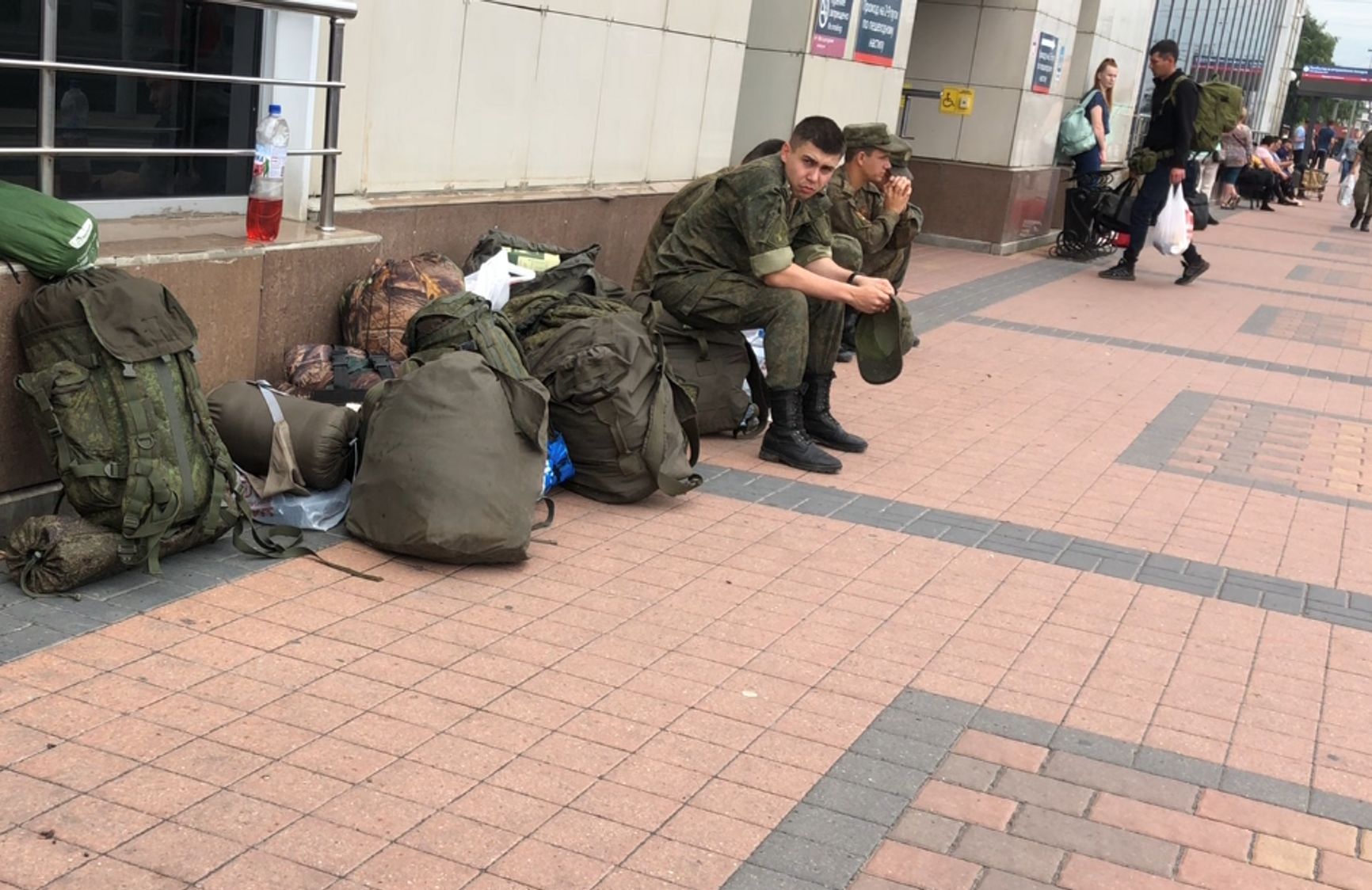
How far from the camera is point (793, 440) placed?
252 inches

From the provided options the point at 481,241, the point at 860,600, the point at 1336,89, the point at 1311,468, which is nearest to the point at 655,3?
the point at 481,241

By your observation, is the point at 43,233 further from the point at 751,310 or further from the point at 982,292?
the point at 982,292

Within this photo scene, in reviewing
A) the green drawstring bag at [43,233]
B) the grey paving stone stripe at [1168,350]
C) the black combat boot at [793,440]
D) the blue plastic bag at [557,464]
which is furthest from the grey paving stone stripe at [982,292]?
the green drawstring bag at [43,233]

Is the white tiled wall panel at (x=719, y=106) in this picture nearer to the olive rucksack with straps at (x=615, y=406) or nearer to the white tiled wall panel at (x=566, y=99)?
the white tiled wall panel at (x=566, y=99)

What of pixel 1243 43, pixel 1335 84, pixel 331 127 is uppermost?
pixel 1335 84

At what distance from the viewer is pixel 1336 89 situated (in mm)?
52250

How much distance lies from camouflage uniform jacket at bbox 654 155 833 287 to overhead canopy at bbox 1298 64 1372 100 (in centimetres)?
5142

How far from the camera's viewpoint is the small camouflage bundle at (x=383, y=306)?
5855mm

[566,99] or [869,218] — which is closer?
[566,99]

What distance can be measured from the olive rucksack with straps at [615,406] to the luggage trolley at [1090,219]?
11.0 metres

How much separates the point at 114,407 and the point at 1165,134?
11476 millimetres

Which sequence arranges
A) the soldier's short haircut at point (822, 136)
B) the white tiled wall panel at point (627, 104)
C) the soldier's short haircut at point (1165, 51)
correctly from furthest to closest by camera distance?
the soldier's short haircut at point (1165, 51), the white tiled wall panel at point (627, 104), the soldier's short haircut at point (822, 136)

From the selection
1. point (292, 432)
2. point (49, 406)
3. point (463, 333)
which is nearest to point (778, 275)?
point (463, 333)

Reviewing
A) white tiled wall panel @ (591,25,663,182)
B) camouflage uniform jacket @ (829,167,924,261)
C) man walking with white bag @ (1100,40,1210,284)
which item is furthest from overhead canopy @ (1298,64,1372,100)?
camouflage uniform jacket @ (829,167,924,261)
